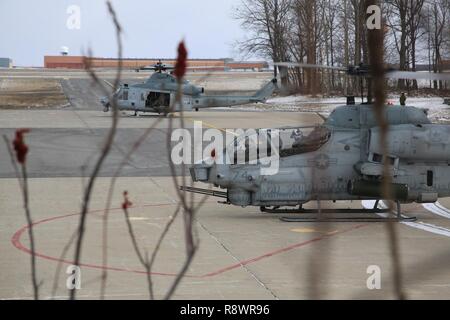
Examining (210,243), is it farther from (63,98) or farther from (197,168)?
(63,98)

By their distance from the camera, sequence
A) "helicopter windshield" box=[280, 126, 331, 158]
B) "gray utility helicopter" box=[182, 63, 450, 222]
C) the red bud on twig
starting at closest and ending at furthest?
the red bud on twig
"gray utility helicopter" box=[182, 63, 450, 222]
"helicopter windshield" box=[280, 126, 331, 158]

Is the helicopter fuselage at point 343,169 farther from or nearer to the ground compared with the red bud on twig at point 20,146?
nearer to the ground

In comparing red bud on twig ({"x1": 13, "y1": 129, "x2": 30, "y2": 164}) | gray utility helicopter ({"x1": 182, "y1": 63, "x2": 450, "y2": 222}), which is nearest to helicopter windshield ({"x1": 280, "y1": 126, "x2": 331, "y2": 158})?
gray utility helicopter ({"x1": 182, "y1": 63, "x2": 450, "y2": 222})

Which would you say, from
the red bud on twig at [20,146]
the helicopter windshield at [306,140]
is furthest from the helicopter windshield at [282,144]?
the red bud on twig at [20,146]

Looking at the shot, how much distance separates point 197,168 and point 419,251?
4185mm

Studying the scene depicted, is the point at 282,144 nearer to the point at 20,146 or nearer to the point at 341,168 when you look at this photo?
the point at 341,168

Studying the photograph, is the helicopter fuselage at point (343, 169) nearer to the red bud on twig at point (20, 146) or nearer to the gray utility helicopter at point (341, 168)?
→ the gray utility helicopter at point (341, 168)

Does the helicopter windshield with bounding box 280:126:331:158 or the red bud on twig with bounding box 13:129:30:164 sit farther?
the helicopter windshield with bounding box 280:126:331:158

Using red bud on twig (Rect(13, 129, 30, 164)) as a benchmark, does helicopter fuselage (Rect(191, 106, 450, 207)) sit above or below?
below

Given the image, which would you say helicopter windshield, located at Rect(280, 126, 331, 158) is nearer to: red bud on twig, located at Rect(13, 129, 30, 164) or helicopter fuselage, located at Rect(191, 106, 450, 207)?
helicopter fuselage, located at Rect(191, 106, 450, 207)

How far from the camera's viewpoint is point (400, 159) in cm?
1390

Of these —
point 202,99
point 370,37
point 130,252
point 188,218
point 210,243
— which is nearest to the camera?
point 370,37
